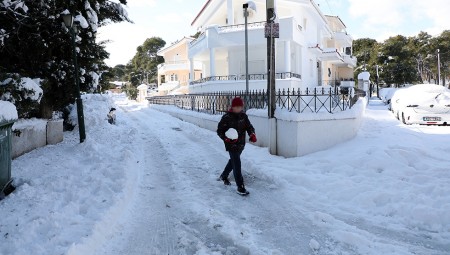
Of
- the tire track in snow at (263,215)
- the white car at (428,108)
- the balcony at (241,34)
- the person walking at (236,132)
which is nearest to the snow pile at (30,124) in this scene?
the tire track in snow at (263,215)

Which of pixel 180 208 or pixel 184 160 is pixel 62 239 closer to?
pixel 180 208

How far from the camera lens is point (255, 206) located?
16.7 feet

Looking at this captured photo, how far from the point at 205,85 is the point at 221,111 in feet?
34.9

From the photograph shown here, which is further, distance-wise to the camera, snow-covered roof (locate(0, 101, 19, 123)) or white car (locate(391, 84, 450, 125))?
white car (locate(391, 84, 450, 125))

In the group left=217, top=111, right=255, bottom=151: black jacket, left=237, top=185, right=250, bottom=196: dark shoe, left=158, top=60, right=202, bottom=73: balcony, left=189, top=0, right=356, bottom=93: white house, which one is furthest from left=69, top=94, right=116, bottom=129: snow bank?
left=158, top=60, right=202, bottom=73: balcony

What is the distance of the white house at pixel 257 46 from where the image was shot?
2250 cm

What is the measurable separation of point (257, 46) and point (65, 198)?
71.3 feet

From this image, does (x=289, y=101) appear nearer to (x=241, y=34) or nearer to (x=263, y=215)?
(x=263, y=215)

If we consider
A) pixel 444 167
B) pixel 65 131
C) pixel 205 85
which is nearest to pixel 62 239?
pixel 444 167

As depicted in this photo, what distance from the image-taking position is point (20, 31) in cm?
802

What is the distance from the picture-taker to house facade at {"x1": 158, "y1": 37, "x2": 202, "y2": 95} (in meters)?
43.2

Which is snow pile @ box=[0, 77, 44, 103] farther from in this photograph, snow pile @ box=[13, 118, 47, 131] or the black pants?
the black pants

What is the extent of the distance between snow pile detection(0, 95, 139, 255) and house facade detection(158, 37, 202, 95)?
33.6 m

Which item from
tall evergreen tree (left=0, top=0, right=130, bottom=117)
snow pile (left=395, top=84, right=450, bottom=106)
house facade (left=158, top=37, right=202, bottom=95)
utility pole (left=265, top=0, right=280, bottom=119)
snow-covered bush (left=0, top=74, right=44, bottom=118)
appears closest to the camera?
snow-covered bush (left=0, top=74, right=44, bottom=118)
